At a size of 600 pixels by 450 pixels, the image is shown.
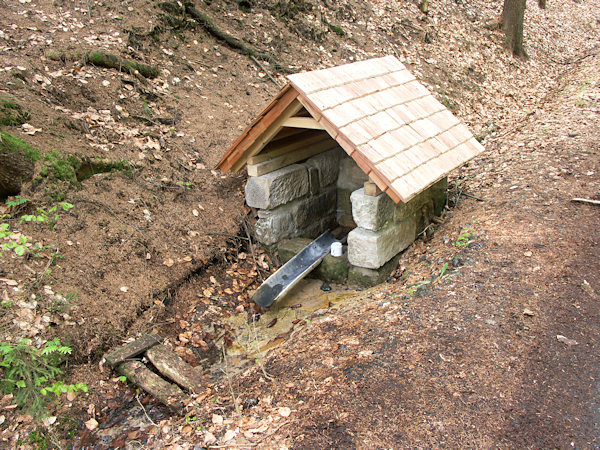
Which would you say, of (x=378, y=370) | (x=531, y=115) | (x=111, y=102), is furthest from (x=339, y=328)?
(x=531, y=115)

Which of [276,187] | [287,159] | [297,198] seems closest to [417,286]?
[276,187]

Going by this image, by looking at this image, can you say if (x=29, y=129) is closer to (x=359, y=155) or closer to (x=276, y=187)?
(x=276, y=187)

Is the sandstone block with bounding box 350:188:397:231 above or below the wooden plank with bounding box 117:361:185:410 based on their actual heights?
above

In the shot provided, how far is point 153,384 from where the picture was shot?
3.73 meters

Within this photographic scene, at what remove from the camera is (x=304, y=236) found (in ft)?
20.8

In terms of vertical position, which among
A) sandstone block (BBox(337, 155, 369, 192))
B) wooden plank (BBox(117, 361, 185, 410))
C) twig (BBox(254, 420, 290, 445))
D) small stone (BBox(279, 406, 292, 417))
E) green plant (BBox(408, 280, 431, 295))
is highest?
twig (BBox(254, 420, 290, 445))

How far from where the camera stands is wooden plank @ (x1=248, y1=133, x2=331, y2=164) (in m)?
5.50

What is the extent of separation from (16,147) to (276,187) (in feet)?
9.13

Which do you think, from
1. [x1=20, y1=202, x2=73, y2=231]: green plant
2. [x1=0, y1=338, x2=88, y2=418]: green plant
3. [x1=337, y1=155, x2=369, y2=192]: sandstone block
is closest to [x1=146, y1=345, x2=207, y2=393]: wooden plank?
[x1=0, y1=338, x2=88, y2=418]: green plant

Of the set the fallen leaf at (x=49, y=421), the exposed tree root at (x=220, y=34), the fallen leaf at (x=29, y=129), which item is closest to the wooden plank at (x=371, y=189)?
the fallen leaf at (x=49, y=421)

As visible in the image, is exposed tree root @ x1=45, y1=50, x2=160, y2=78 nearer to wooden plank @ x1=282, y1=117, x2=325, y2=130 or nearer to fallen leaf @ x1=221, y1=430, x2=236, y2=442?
wooden plank @ x1=282, y1=117, x2=325, y2=130

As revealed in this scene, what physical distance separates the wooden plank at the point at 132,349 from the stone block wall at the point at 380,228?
2.28 metres

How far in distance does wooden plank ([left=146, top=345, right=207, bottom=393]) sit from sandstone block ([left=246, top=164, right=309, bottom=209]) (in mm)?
2159

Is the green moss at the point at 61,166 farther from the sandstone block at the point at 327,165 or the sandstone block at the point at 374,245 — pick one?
the sandstone block at the point at 374,245
